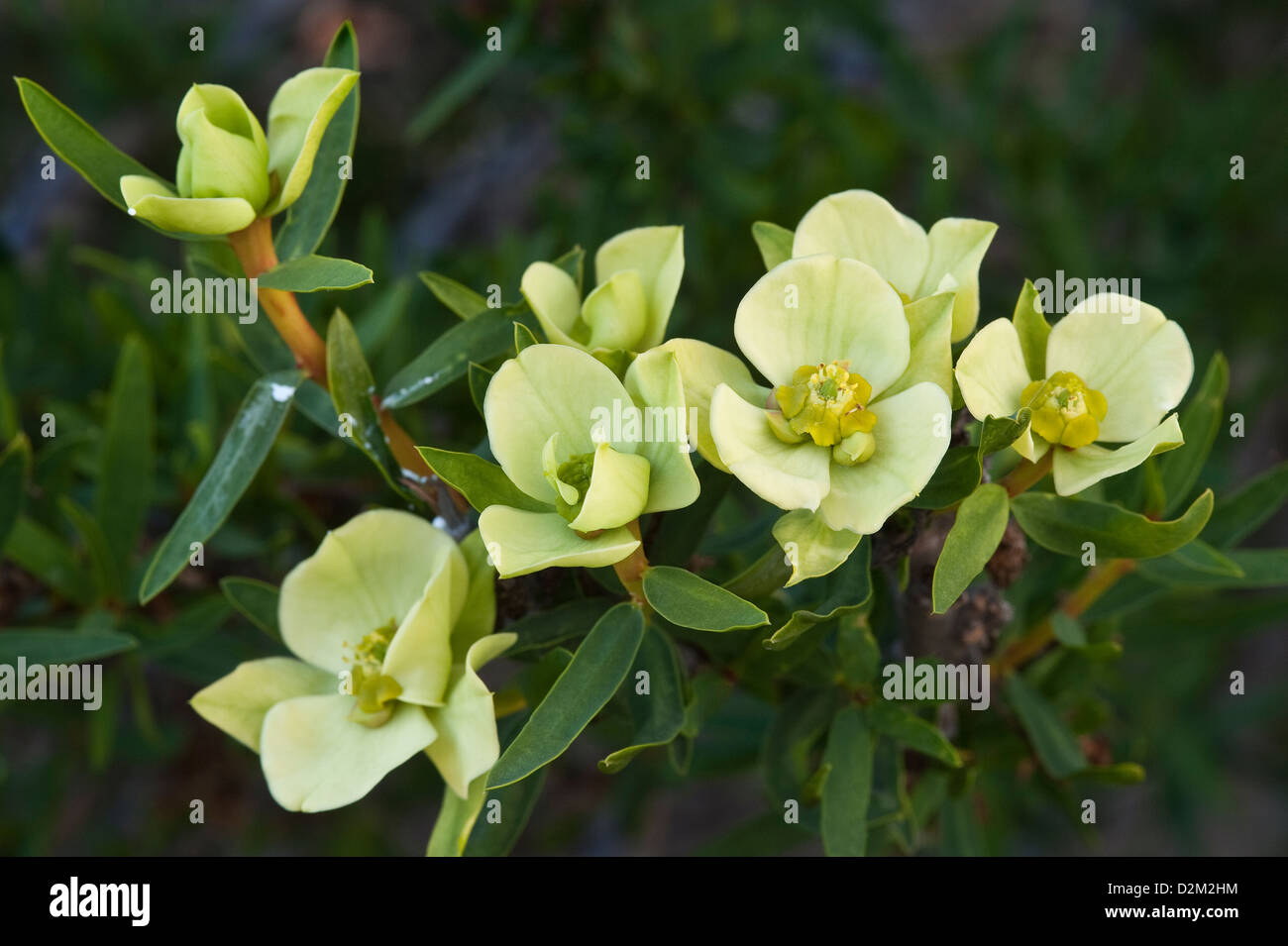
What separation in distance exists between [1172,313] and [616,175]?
127cm

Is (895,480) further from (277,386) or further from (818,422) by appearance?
(277,386)

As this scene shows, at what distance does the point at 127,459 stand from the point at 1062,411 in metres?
1.28

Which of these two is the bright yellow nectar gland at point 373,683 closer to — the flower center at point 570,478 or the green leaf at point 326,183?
the flower center at point 570,478

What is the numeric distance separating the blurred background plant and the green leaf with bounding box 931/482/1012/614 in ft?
1.24

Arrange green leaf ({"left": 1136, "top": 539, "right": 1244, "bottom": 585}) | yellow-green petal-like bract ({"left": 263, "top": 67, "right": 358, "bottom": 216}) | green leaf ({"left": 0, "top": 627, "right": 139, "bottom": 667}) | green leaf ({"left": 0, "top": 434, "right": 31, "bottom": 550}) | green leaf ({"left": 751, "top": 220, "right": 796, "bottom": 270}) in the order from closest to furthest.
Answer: yellow-green petal-like bract ({"left": 263, "top": 67, "right": 358, "bottom": 216})
green leaf ({"left": 751, "top": 220, "right": 796, "bottom": 270})
green leaf ({"left": 1136, "top": 539, "right": 1244, "bottom": 585})
green leaf ({"left": 0, "top": 627, "right": 139, "bottom": 667})
green leaf ({"left": 0, "top": 434, "right": 31, "bottom": 550})

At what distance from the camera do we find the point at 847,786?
4.06ft

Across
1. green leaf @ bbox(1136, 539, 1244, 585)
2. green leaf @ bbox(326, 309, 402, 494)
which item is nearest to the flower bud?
green leaf @ bbox(326, 309, 402, 494)

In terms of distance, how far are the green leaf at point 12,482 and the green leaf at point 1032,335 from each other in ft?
4.09

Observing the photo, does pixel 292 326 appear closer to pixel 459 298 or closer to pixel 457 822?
pixel 459 298

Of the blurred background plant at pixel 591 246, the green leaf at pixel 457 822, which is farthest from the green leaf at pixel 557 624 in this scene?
the blurred background plant at pixel 591 246

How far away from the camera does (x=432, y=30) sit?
3672 mm

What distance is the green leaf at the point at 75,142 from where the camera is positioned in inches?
41.0

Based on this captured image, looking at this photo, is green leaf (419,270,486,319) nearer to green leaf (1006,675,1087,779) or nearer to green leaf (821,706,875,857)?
green leaf (821,706,875,857)

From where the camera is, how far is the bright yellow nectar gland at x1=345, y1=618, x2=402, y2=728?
106cm
